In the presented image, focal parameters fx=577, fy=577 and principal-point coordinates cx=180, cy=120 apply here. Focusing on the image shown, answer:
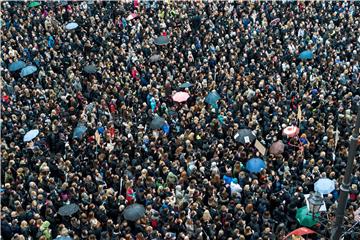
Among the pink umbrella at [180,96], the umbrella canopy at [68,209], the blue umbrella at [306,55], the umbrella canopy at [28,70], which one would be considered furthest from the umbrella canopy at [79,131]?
the blue umbrella at [306,55]

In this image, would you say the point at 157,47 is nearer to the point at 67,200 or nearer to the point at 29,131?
the point at 29,131

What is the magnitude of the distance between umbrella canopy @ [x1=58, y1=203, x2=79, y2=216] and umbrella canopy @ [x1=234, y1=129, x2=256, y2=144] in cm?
541

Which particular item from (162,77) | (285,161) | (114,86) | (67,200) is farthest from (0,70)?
(285,161)

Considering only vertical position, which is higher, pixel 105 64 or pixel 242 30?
pixel 242 30

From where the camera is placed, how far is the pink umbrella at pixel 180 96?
65.9 ft

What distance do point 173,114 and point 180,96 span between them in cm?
109

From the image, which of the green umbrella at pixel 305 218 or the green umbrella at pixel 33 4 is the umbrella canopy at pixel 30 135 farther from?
the green umbrella at pixel 33 4

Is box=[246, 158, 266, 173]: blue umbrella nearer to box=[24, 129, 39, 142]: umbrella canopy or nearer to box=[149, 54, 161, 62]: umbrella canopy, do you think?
box=[24, 129, 39, 142]: umbrella canopy

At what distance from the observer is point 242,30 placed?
25.1 meters

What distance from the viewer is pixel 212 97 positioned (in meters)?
20.0

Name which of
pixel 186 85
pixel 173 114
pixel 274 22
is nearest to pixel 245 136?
pixel 173 114

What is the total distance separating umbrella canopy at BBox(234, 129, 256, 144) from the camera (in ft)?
57.5

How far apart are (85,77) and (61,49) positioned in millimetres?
2735

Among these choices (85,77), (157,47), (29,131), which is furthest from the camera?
(157,47)
